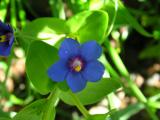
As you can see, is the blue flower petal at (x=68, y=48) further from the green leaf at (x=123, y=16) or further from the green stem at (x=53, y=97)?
the green leaf at (x=123, y=16)

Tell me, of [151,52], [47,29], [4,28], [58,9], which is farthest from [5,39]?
[151,52]

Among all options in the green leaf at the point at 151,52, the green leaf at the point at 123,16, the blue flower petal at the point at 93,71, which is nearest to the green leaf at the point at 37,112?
the blue flower petal at the point at 93,71

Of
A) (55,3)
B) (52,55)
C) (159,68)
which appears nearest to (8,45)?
(52,55)

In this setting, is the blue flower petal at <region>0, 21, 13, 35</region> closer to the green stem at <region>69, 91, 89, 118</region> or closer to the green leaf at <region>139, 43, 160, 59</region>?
the green stem at <region>69, 91, 89, 118</region>

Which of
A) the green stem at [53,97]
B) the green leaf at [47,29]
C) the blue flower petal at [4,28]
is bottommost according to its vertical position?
the green stem at [53,97]

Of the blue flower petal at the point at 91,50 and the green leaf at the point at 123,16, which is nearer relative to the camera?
the blue flower petal at the point at 91,50

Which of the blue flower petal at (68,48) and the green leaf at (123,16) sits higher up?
the blue flower petal at (68,48)

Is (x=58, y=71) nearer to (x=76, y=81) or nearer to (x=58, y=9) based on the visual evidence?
(x=76, y=81)

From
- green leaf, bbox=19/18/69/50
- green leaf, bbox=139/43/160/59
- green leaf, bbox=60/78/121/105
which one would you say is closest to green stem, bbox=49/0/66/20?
green leaf, bbox=19/18/69/50
